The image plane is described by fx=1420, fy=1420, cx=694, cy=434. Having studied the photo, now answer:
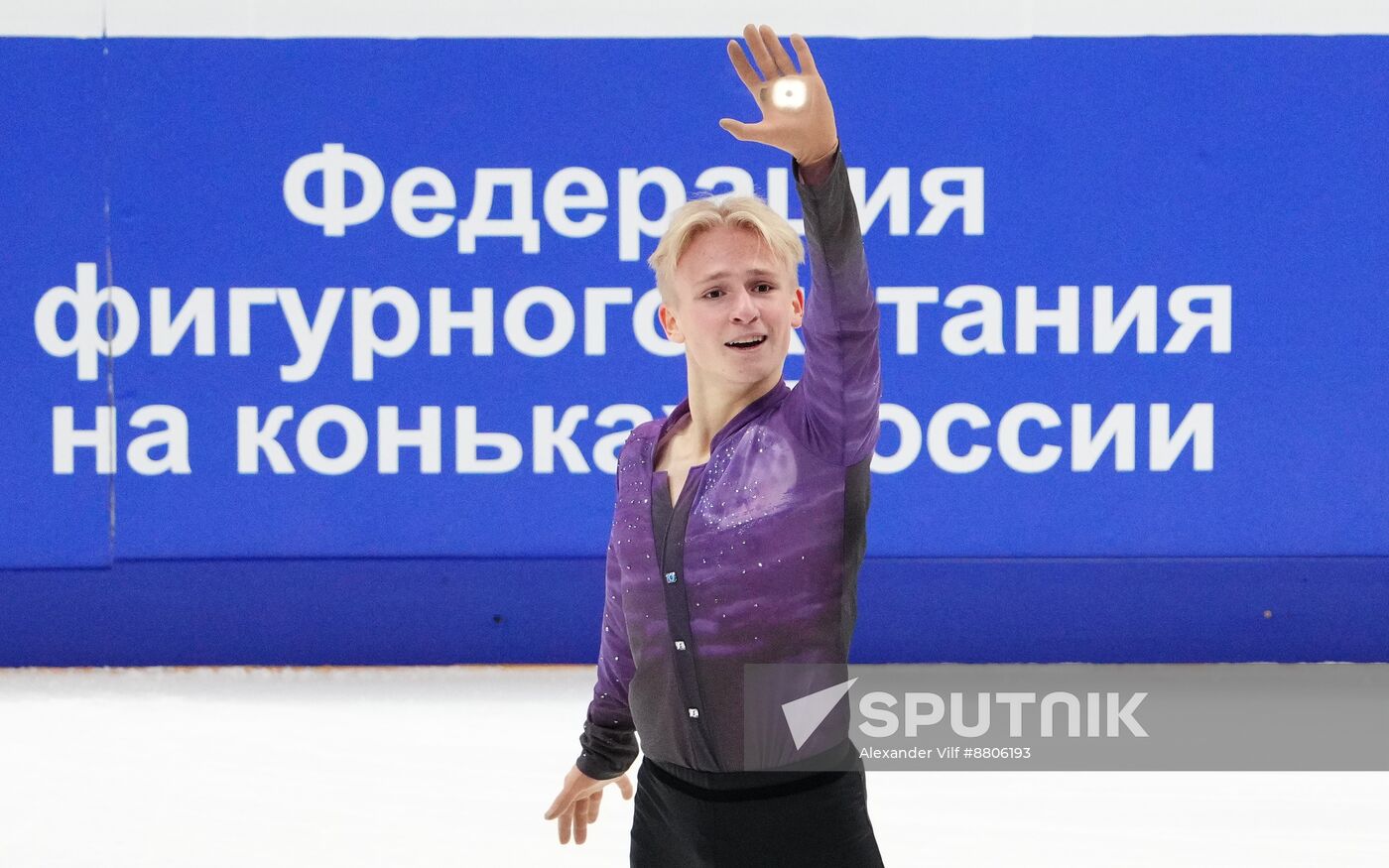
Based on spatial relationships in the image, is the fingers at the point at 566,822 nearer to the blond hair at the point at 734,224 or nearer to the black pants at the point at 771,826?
the black pants at the point at 771,826

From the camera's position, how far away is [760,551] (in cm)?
135

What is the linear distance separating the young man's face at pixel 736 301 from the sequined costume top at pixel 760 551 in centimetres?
4

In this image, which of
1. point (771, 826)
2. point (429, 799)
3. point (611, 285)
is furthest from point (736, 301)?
point (611, 285)

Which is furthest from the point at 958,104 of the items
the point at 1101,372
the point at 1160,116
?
the point at 1101,372

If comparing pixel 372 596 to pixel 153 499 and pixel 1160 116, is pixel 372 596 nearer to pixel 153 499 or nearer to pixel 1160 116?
pixel 153 499

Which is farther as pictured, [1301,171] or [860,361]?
[1301,171]

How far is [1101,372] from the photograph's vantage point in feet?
14.0

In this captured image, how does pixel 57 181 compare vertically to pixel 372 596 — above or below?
above

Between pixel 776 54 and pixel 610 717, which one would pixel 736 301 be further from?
pixel 610 717

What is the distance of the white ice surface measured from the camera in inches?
106

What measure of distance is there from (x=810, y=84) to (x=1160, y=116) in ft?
10.9

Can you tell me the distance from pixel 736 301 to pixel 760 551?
0.24 meters

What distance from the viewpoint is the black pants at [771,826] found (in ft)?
4.44

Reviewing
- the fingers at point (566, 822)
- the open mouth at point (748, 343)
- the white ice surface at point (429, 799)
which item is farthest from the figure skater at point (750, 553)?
the white ice surface at point (429, 799)
